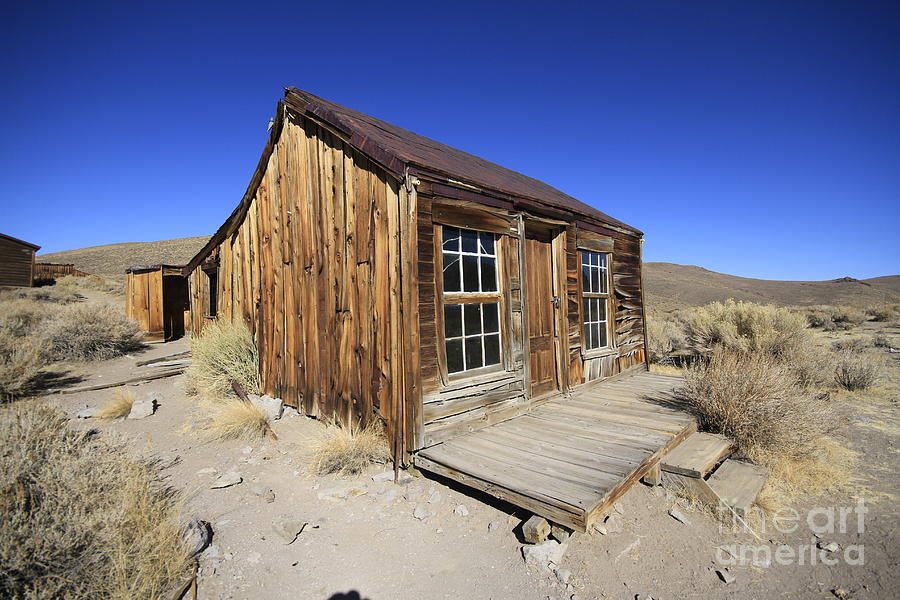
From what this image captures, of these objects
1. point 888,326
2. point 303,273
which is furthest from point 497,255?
point 888,326

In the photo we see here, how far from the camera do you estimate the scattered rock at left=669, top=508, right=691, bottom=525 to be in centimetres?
346

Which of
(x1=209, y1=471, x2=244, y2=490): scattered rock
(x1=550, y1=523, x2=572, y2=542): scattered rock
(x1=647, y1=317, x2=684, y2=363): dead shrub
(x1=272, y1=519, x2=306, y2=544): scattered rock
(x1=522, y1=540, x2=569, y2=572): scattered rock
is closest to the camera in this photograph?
(x1=522, y1=540, x2=569, y2=572): scattered rock

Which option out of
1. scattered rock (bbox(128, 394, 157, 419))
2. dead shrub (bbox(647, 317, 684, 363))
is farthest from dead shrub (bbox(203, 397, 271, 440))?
dead shrub (bbox(647, 317, 684, 363))

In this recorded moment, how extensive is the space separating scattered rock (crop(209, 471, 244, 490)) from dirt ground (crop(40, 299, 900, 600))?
5 cm

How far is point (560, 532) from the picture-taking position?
307cm

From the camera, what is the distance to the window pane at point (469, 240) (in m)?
4.69

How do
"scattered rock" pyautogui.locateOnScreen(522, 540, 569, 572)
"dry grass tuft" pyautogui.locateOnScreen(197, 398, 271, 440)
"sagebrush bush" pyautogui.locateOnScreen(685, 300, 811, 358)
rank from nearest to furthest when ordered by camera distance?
1. "scattered rock" pyautogui.locateOnScreen(522, 540, 569, 572)
2. "dry grass tuft" pyautogui.locateOnScreen(197, 398, 271, 440)
3. "sagebrush bush" pyautogui.locateOnScreen(685, 300, 811, 358)

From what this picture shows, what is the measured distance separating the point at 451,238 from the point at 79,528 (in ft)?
11.7

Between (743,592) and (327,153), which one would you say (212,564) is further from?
(327,153)

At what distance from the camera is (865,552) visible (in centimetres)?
312

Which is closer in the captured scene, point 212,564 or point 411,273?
point 212,564

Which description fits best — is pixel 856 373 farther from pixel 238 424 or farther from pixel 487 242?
pixel 238 424

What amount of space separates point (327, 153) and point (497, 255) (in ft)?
7.84

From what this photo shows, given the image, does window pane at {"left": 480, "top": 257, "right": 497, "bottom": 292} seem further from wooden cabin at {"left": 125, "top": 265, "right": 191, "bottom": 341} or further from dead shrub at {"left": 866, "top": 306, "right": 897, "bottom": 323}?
dead shrub at {"left": 866, "top": 306, "right": 897, "bottom": 323}
